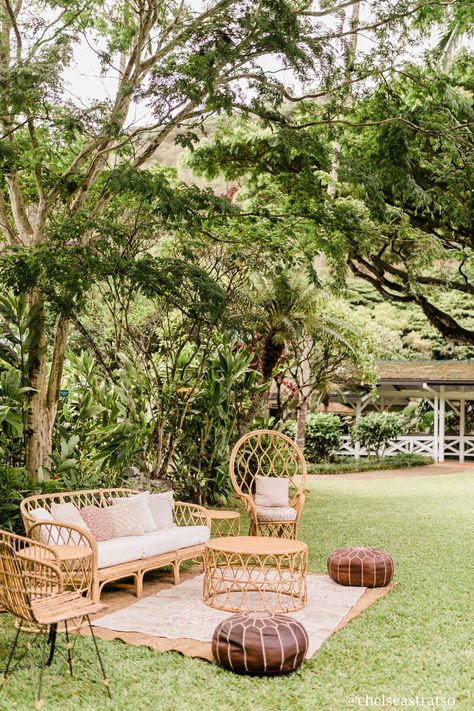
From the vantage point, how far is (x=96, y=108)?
270 inches

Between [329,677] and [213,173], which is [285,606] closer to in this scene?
[329,677]

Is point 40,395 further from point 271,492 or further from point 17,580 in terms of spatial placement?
point 17,580

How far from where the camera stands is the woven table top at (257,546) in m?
5.61

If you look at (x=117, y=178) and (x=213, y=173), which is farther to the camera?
(x=213, y=173)

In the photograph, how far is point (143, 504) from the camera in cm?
663

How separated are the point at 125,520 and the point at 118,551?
1.65ft

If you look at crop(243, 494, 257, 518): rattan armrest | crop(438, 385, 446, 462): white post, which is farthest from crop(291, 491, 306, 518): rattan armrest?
crop(438, 385, 446, 462): white post

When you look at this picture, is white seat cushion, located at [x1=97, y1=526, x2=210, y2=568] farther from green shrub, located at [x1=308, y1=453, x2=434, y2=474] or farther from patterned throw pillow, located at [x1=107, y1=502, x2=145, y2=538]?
green shrub, located at [x1=308, y1=453, x2=434, y2=474]

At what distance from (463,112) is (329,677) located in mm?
10769

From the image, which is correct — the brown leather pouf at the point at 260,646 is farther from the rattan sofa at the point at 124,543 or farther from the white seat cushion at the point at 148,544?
the white seat cushion at the point at 148,544

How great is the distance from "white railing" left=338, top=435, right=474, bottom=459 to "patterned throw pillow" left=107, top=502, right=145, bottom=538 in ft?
54.3

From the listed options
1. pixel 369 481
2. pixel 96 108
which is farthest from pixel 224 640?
pixel 369 481

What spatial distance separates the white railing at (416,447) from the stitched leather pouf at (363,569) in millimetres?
16062

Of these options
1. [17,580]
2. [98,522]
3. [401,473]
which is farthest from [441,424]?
[17,580]
